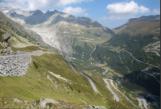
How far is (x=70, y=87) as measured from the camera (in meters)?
158

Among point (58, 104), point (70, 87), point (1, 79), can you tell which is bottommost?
point (70, 87)

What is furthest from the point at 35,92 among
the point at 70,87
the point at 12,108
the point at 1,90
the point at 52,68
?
the point at 52,68

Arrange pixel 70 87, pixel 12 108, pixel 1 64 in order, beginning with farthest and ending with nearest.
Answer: pixel 70 87 → pixel 1 64 → pixel 12 108

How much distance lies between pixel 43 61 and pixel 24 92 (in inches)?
5071

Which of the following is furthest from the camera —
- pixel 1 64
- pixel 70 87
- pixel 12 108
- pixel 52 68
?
pixel 52 68

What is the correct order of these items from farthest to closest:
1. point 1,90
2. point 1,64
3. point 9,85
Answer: point 1,64
point 9,85
point 1,90

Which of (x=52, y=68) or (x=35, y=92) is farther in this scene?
(x=52, y=68)

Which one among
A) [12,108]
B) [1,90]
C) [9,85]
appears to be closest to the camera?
[12,108]

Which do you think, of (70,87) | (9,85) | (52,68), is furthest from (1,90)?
(52,68)

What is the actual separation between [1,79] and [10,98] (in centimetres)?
1206

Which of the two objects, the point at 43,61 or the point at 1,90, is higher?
the point at 1,90

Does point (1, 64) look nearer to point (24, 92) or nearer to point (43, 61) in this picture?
point (24, 92)

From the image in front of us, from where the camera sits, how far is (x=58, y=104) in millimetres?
67688

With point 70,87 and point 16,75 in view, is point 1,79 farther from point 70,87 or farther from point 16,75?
point 70,87
